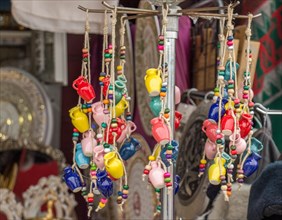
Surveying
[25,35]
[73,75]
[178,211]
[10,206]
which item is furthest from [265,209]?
[25,35]

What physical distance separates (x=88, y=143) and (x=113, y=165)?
0.07 m

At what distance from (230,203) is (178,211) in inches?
8.7

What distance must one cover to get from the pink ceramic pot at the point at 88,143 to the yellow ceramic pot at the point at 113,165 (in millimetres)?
49

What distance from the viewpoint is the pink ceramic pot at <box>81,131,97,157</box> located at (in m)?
0.71

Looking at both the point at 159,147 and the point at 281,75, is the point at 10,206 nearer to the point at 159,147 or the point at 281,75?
the point at 281,75

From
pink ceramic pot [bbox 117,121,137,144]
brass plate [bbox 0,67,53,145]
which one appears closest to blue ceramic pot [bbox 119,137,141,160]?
pink ceramic pot [bbox 117,121,137,144]

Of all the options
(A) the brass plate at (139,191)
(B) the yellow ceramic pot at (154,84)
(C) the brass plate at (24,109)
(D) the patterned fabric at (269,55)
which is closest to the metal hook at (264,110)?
(D) the patterned fabric at (269,55)

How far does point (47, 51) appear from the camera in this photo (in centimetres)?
186

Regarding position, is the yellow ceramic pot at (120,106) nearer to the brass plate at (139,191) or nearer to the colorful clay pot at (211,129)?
the colorful clay pot at (211,129)

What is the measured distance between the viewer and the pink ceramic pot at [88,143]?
71cm

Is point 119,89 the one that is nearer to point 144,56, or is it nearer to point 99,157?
point 99,157

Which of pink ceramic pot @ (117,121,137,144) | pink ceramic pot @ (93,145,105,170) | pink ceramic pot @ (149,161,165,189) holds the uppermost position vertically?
pink ceramic pot @ (117,121,137,144)

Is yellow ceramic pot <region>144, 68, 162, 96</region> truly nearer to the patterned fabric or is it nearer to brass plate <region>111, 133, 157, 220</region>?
the patterned fabric

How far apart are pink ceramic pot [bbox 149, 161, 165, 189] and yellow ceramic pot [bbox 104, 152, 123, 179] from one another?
34 millimetres
